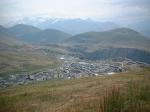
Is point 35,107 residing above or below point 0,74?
above

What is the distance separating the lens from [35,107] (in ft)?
86.3

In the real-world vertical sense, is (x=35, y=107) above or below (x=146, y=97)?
below

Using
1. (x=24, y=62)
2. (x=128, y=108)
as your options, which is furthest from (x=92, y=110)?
(x=24, y=62)

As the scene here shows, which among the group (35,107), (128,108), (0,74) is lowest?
(0,74)

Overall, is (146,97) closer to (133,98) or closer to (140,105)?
(133,98)

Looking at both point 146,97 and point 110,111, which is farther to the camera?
point 146,97

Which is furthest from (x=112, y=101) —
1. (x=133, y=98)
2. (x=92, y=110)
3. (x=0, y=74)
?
(x=0, y=74)

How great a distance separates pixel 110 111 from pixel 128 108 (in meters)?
1.59

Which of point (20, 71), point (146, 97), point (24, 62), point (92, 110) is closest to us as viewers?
point (146, 97)

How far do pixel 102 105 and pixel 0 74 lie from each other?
503 ft

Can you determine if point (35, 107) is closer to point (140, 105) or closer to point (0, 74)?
point (140, 105)

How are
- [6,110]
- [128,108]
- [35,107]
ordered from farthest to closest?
[35,107], [6,110], [128,108]

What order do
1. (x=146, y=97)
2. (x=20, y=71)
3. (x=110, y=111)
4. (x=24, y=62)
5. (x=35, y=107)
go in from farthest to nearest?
(x=24, y=62) < (x=20, y=71) < (x=35, y=107) < (x=146, y=97) < (x=110, y=111)

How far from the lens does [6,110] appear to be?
2092cm
